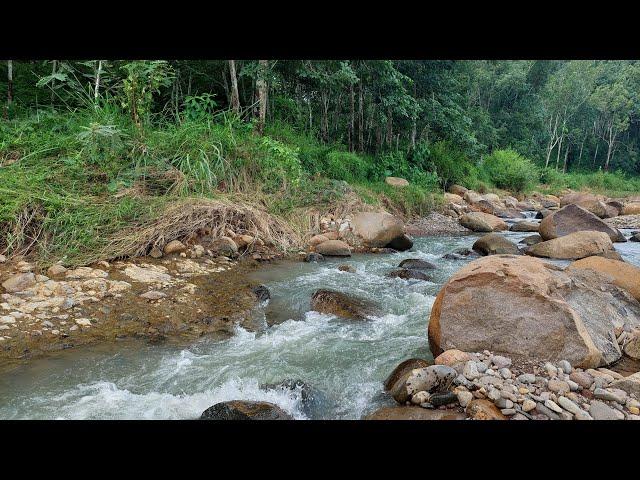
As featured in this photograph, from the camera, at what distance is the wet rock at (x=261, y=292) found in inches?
178

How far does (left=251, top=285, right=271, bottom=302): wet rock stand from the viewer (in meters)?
4.52

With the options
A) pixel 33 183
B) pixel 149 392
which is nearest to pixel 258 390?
pixel 149 392

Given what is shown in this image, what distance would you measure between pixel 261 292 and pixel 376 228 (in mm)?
3370

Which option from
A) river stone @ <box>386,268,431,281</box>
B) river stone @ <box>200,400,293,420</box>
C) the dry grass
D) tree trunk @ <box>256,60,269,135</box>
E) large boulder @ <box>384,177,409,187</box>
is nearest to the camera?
river stone @ <box>200,400,293,420</box>

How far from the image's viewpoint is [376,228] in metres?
7.50

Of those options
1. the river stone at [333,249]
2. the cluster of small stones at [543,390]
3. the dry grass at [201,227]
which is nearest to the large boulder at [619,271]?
the cluster of small stones at [543,390]

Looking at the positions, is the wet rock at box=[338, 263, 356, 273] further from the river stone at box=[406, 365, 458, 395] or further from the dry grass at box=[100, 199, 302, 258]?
the river stone at box=[406, 365, 458, 395]

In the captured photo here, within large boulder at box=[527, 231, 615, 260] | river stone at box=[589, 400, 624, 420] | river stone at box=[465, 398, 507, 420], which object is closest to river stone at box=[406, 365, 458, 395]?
river stone at box=[465, 398, 507, 420]

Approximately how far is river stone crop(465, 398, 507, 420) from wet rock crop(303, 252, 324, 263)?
399 centimetres

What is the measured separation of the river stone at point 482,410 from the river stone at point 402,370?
22.2 inches

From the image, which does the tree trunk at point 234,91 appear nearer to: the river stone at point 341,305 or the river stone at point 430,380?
the river stone at point 341,305

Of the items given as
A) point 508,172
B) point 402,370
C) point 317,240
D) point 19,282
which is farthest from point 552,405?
point 508,172

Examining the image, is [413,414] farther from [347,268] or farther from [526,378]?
[347,268]
